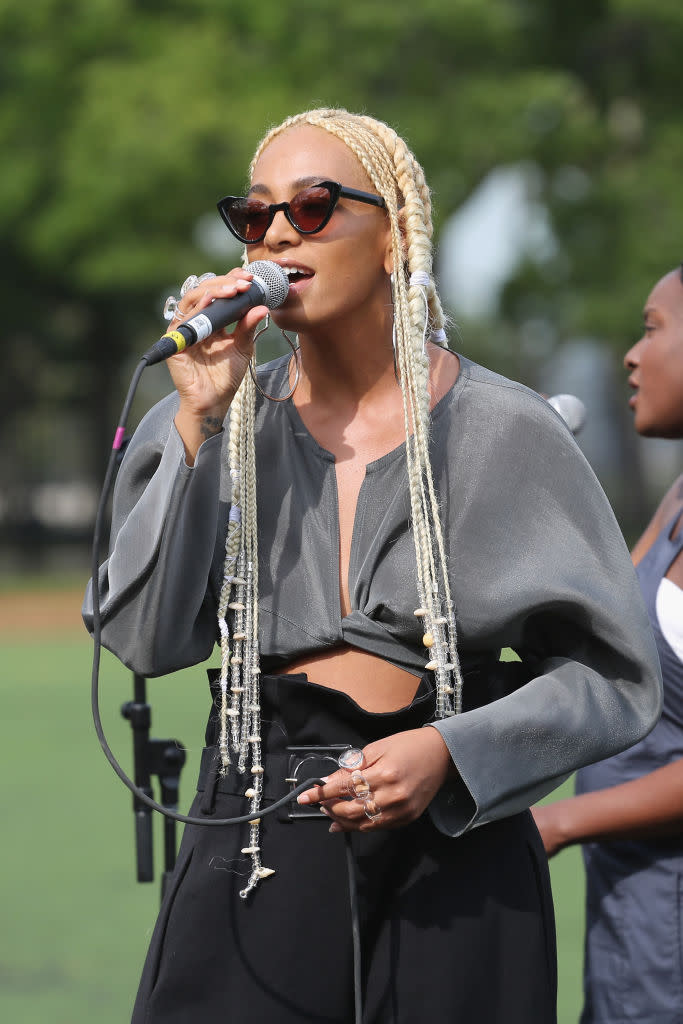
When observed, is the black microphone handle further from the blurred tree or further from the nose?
the blurred tree

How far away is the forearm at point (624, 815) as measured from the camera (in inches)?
124

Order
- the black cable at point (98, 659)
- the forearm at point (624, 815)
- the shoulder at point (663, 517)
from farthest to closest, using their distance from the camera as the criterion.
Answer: the shoulder at point (663, 517) → the forearm at point (624, 815) → the black cable at point (98, 659)

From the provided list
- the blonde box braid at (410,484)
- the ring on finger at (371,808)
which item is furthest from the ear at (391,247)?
the ring on finger at (371,808)

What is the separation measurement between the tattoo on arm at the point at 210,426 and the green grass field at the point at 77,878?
318 cm

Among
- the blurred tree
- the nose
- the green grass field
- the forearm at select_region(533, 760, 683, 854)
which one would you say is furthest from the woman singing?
the blurred tree

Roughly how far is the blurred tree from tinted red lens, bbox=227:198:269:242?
68.7 feet

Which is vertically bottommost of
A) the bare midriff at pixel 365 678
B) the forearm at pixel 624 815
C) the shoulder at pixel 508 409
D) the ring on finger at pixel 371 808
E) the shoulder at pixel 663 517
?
the ring on finger at pixel 371 808

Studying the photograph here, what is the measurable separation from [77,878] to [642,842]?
415 centimetres

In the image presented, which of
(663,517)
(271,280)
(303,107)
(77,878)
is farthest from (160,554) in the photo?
(303,107)

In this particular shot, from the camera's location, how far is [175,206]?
83.1 ft

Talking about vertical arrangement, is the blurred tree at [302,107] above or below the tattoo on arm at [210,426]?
above

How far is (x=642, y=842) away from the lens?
330cm

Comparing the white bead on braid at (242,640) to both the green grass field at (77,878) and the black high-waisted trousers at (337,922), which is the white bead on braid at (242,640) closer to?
the black high-waisted trousers at (337,922)

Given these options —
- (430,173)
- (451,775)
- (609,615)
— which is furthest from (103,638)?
(430,173)
